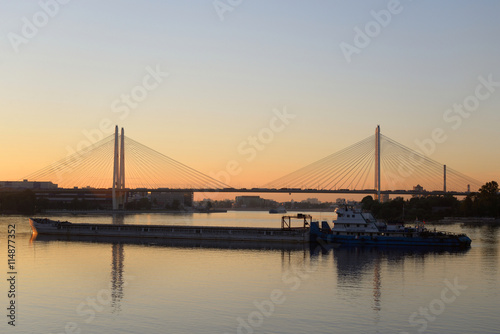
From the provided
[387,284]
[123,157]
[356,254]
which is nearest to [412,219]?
[123,157]

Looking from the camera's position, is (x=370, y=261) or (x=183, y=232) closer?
(x=370, y=261)

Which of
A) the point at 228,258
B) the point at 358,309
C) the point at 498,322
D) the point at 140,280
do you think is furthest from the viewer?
the point at 228,258

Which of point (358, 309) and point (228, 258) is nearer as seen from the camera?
point (358, 309)

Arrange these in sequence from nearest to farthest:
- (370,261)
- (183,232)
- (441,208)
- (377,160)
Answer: (370,261) < (183,232) < (377,160) < (441,208)

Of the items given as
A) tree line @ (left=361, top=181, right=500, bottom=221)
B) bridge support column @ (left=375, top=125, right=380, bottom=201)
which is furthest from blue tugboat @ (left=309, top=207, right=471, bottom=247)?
tree line @ (left=361, top=181, right=500, bottom=221)

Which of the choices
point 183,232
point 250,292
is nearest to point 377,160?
point 183,232

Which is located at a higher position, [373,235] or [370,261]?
[373,235]

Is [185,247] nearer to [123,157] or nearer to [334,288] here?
[334,288]

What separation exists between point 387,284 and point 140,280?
62.2 ft

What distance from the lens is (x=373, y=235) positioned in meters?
74.6

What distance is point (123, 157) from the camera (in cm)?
16188

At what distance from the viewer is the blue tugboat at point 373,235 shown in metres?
74.0

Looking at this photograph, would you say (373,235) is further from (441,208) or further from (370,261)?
(441,208)

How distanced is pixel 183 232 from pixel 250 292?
4439cm
